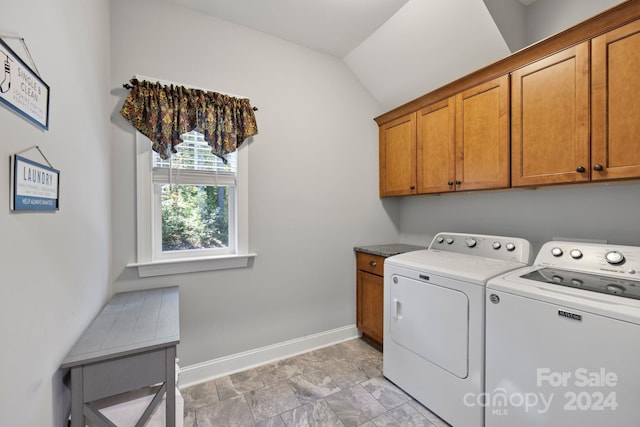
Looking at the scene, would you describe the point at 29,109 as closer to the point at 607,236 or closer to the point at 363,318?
the point at 363,318

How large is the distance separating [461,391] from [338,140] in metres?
2.16

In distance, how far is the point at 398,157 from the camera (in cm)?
262

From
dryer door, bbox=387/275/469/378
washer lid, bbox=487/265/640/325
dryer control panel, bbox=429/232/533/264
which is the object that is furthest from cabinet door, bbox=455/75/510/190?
dryer door, bbox=387/275/469/378

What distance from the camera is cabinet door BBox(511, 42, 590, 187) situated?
1457 mm

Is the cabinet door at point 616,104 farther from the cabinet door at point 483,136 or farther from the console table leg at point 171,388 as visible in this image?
the console table leg at point 171,388

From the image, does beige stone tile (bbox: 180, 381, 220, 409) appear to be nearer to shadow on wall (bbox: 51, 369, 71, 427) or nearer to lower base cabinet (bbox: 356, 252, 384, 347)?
shadow on wall (bbox: 51, 369, 71, 427)

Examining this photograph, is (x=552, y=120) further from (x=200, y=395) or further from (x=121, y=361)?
(x=200, y=395)

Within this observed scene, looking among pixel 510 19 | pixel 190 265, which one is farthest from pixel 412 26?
pixel 190 265

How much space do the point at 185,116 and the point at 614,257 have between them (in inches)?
105

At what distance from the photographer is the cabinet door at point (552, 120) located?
1.46m

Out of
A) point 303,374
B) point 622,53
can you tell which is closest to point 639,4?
point 622,53

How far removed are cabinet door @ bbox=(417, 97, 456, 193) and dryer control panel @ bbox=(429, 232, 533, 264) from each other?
1.39 feet

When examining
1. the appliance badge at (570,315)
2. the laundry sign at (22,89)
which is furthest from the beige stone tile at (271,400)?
the laundry sign at (22,89)

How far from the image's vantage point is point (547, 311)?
1.18 m
